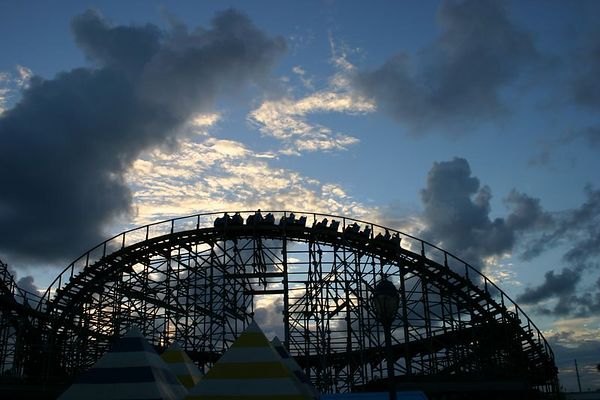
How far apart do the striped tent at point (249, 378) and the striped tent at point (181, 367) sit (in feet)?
15.5

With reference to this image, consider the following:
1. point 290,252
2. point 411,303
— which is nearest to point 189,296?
point 290,252

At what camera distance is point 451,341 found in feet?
93.6

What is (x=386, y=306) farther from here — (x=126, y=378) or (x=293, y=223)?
(x=293, y=223)

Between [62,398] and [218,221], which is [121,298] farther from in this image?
[62,398]

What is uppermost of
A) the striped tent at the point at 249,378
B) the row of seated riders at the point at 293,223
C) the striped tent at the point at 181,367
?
the row of seated riders at the point at 293,223

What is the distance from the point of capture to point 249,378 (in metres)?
9.22

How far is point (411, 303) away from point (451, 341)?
9.95 ft

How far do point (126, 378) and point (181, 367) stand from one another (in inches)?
187

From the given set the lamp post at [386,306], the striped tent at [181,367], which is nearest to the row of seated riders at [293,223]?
the striped tent at [181,367]

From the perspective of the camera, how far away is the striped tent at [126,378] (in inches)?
365

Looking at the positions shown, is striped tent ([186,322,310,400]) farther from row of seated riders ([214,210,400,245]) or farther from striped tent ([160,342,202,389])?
row of seated riders ([214,210,400,245])

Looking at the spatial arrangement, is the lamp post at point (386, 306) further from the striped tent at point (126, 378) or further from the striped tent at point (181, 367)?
the striped tent at point (181, 367)

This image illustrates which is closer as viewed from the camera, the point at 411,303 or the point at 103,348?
the point at 411,303

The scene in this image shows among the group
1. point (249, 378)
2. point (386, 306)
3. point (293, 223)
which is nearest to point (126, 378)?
point (249, 378)
